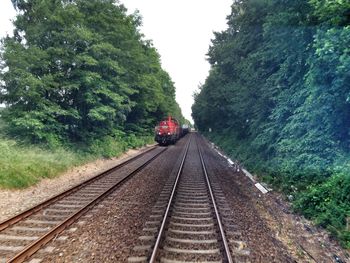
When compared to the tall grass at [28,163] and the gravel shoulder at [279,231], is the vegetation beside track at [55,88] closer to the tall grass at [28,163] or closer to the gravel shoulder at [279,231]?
the tall grass at [28,163]

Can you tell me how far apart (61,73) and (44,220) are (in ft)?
38.3

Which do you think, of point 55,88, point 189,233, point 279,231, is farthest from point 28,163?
point 279,231

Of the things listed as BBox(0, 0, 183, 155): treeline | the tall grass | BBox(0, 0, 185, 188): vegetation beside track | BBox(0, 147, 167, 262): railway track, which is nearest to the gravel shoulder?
BBox(0, 147, 167, 262): railway track

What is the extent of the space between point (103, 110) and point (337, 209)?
48.2 feet

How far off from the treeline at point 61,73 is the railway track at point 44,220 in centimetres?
667

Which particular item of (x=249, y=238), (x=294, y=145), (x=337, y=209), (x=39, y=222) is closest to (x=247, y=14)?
(x=294, y=145)

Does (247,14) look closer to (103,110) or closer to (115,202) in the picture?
(103,110)

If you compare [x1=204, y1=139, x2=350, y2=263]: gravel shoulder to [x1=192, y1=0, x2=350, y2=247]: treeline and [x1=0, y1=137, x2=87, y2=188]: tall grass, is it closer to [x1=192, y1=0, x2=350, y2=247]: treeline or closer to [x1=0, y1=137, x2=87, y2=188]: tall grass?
[x1=192, y1=0, x2=350, y2=247]: treeline

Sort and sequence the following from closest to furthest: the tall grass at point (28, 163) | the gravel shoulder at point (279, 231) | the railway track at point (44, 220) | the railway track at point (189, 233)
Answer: the railway track at point (189, 233), the railway track at point (44, 220), the gravel shoulder at point (279, 231), the tall grass at point (28, 163)

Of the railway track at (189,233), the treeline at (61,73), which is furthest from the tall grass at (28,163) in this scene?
the railway track at (189,233)

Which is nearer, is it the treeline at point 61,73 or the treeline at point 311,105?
the treeline at point 311,105

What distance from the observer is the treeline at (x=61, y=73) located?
15.2 m

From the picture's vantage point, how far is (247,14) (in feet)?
56.5

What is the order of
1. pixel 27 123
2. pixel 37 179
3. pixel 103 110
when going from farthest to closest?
1. pixel 103 110
2. pixel 27 123
3. pixel 37 179
